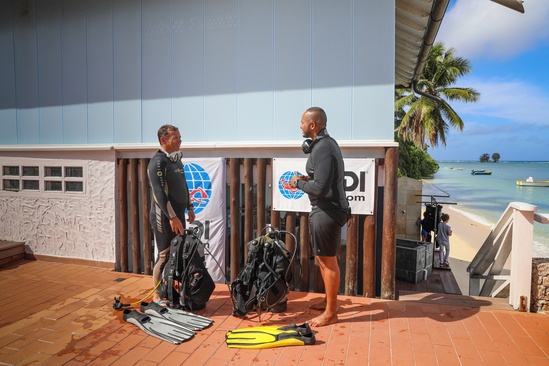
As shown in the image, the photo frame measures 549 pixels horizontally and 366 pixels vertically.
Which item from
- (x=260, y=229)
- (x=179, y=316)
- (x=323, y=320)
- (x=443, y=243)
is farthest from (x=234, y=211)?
(x=443, y=243)

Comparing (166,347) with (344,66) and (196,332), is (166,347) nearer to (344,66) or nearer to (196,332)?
(196,332)

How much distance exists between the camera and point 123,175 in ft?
18.5

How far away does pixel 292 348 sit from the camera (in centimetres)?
330

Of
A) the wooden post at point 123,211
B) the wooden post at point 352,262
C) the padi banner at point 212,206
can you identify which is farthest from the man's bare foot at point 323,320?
the wooden post at point 123,211

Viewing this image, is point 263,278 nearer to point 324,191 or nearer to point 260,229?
point 324,191

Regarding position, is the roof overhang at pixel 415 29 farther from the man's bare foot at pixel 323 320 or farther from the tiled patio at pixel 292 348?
the man's bare foot at pixel 323 320

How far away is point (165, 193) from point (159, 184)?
11cm

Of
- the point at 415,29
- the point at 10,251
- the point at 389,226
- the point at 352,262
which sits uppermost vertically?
the point at 415,29

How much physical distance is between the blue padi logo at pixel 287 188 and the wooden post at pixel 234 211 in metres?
0.64

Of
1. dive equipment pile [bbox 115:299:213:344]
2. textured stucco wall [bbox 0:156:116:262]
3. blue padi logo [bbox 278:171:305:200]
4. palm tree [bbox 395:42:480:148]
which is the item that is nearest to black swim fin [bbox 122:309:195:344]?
dive equipment pile [bbox 115:299:213:344]

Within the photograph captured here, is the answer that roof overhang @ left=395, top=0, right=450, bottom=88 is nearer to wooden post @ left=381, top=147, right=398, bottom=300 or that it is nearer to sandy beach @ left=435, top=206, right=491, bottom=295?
wooden post @ left=381, top=147, right=398, bottom=300

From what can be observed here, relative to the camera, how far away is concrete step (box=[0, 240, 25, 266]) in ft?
19.5

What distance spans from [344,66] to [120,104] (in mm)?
3328

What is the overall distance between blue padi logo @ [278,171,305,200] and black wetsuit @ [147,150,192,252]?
123 centimetres
